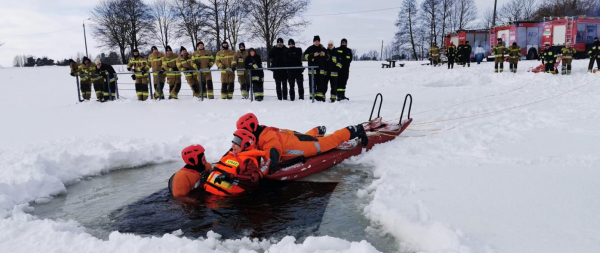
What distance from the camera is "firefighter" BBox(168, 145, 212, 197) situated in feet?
16.6

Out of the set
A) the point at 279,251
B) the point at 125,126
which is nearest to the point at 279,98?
the point at 125,126

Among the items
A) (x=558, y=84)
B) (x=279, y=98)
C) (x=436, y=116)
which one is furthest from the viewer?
(x=558, y=84)

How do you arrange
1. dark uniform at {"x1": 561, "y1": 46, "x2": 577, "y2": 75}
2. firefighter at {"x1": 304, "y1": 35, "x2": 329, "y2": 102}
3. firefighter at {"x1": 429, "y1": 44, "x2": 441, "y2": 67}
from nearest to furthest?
firefighter at {"x1": 304, "y1": 35, "x2": 329, "y2": 102}
dark uniform at {"x1": 561, "y1": 46, "x2": 577, "y2": 75}
firefighter at {"x1": 429, "y1": 44, "x2": 441, "y2": 67}

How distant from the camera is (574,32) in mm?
24828

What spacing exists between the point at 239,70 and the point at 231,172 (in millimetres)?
8131

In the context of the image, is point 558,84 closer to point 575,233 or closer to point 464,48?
point 464,48

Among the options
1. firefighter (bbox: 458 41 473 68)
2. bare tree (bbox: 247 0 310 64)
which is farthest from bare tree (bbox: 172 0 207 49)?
firefighter (bbox: 458 41 473 68)

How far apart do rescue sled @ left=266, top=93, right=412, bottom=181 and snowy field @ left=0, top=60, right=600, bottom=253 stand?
193 millimetres

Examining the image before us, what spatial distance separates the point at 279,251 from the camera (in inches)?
128

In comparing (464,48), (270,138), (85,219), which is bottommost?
(85,219)

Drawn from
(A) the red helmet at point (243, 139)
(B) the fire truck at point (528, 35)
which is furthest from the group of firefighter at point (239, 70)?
(B) the fire truck at point (528, 35)

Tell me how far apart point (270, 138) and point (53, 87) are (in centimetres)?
2318

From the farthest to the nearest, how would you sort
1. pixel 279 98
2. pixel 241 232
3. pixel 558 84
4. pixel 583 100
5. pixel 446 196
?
pixel 558 84, pixel 279 98, pixel 583 100, pixel 446 196, pixel 241 232

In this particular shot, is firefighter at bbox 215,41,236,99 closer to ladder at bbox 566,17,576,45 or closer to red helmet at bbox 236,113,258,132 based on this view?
red helmet at bbox 236,113,258,132
